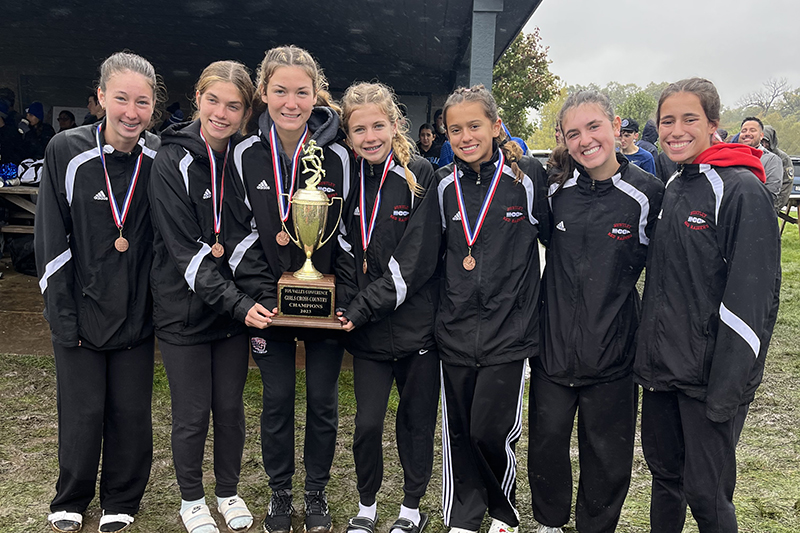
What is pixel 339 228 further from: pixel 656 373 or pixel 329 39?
pixel 329 39

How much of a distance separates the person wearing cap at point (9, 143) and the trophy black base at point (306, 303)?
790cm

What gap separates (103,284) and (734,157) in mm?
2559

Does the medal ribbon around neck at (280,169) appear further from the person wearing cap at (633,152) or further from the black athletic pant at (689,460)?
the person wearing cap at (633,152)

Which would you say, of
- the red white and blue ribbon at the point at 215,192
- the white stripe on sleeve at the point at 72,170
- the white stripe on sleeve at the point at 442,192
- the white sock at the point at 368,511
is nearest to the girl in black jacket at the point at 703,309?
the white stripe on sleeve at the point at 442,192

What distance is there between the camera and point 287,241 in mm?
2838

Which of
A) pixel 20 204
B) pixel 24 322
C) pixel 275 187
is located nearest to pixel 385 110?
pixel 275 187

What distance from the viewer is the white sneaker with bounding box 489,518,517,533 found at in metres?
2.89

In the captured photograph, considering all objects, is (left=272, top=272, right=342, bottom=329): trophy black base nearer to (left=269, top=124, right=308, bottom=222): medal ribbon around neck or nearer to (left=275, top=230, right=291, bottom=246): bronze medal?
(left=275, top=230, right=291, bottom=246): bronze medal

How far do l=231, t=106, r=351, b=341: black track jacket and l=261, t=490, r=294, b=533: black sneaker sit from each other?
29.6 inches

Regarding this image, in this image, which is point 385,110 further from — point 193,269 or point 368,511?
point 368,511

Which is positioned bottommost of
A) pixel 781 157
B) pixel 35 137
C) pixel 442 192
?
pixel 442 192

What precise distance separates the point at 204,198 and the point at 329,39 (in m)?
7.18

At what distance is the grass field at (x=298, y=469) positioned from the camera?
308 cm

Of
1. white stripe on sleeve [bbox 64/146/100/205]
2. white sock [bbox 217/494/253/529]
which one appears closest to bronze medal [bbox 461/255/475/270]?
white sock [bbox 217/494/253/529]
